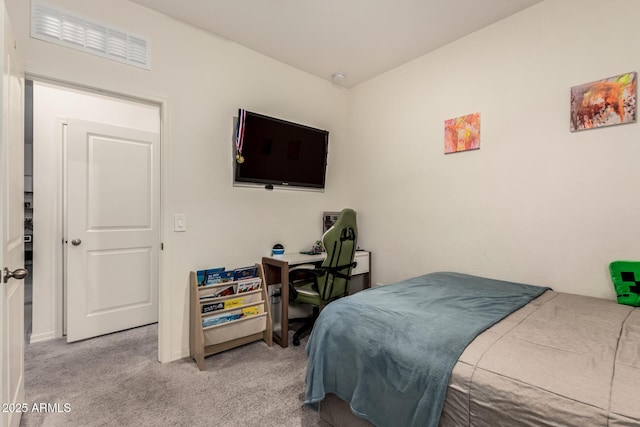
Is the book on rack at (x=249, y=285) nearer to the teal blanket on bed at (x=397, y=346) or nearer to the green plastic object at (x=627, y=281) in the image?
the teal blanket on bed at (x=397, y=346)

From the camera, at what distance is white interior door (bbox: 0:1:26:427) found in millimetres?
1254

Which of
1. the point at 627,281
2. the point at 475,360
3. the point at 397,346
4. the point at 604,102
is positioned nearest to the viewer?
the point at 475,360

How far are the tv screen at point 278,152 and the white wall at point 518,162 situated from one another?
0.73 m

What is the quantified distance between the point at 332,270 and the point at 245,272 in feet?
2.62

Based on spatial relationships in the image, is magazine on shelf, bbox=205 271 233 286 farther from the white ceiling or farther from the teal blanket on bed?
the white ceiling

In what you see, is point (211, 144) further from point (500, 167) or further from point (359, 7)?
point (500, 167)

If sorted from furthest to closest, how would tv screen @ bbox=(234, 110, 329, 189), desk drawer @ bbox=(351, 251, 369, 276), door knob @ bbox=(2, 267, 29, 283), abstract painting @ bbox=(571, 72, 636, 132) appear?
desk drawer @ bbox=(351, 251, 369, 276) → tv screen @ bbox=(234, 110, 329, 189) → abstract painting @ bbox=(571, 72, 636, 132) → door knob @ bbox=(2, 267, 29, 283)

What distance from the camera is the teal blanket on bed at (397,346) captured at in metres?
1.14

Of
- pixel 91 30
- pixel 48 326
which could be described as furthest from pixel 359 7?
pixel 48 326

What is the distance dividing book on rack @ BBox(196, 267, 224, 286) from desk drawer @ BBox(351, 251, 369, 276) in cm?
142

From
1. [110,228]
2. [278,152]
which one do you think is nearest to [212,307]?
[110,228]

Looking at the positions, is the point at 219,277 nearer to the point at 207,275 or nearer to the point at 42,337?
the point at 207,275

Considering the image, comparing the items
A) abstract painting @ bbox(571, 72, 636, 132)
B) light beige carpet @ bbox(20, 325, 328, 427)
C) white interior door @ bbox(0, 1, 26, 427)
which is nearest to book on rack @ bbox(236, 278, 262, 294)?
light beige carpet @ bbox(20, 325, 328, 427)

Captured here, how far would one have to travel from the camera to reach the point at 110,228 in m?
2.93
